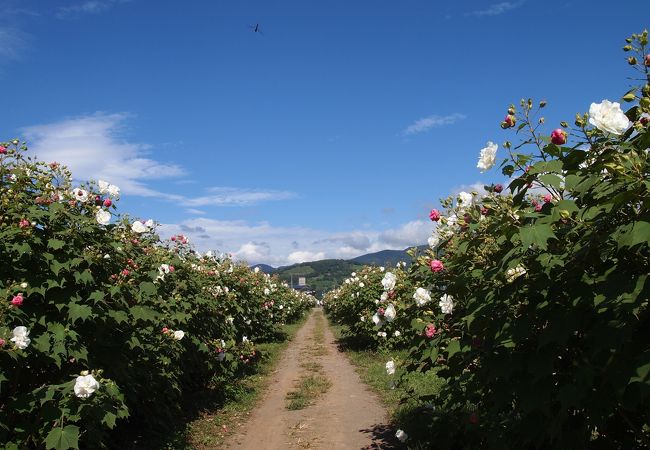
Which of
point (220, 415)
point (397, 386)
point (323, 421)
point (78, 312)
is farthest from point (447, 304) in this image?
point (220, 415)

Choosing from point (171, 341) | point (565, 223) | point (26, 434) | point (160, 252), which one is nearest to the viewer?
point (565, 223)

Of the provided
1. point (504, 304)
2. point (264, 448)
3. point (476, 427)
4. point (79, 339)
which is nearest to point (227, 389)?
point (264, 448)

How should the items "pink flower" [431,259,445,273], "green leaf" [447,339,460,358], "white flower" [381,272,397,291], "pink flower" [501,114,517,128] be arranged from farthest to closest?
"white flower" [381,272,397,291], "pink flower" [431,259,445,273], "green leaf" [447,339,460,358], "pink flower" [501,114,517,128]

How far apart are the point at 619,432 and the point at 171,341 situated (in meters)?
5.16

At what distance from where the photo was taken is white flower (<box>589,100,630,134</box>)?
6.74 feet

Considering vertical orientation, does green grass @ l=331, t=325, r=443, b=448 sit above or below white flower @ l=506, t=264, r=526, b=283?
below

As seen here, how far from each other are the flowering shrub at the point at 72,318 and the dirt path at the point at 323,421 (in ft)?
4.99

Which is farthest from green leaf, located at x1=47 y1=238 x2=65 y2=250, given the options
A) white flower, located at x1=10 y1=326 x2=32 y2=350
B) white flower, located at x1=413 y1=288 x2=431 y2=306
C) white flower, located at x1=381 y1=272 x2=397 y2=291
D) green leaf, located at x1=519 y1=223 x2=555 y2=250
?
green leaf, located at x1=519 y1=223 x2=555 y2=250

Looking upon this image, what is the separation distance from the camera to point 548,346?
243 centimetres

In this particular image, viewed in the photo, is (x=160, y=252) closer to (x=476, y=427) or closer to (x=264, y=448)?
(x=264, y=448)

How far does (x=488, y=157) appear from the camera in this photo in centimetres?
285

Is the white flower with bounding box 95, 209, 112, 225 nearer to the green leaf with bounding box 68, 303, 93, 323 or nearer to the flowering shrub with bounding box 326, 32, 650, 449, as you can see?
the green leaf with bounding box 68, 303, 93, 323

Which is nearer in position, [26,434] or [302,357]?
[26,434]

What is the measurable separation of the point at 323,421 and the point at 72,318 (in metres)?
4.74
